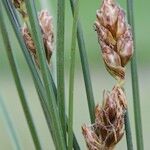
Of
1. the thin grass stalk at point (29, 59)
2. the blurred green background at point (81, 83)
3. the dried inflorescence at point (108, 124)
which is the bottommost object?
the blurred green background at point (81, 83)

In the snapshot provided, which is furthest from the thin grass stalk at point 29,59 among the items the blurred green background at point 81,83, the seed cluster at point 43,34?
the blurred green background at point 81,83

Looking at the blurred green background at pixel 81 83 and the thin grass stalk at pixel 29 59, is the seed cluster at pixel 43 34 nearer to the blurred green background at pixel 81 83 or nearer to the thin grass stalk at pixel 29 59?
the thin grass stalk at pixel 29 59

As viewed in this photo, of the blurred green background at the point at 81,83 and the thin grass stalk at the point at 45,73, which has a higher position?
the thin grass stalk at the point at 45,73

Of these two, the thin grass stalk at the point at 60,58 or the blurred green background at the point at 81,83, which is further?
the blurred green background at the point at 81,83

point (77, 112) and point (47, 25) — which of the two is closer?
point (47, 25)

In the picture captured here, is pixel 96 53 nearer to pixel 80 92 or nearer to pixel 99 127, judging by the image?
pixel 80 92

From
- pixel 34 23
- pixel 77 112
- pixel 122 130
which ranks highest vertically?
pixel 34 23

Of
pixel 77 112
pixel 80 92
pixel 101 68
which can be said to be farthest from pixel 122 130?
pixel 101 68
